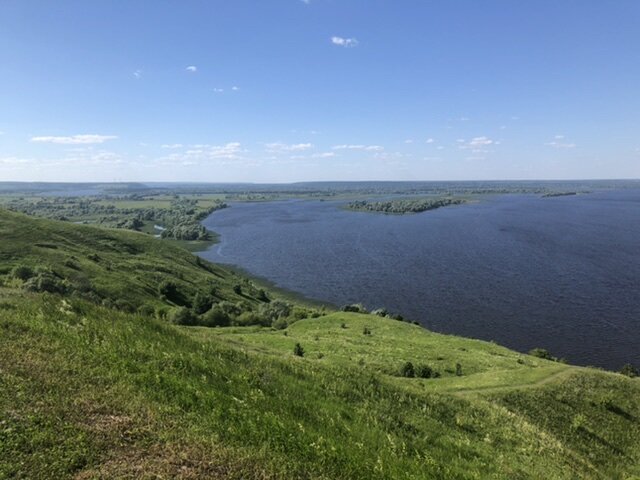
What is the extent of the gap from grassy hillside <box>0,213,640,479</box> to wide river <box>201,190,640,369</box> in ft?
169

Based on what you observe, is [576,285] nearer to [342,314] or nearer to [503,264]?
[503,264]

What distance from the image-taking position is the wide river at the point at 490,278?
81562 mm

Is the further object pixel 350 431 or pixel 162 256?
pixel 162 256

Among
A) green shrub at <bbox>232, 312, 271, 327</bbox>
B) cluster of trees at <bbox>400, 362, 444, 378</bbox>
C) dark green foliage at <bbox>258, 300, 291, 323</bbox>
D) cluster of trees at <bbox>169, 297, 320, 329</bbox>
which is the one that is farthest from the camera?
dark green foliage at <bbox>258, 300, 291, 323</bbox>

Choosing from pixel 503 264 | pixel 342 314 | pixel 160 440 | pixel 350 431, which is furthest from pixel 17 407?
pixel 503 264

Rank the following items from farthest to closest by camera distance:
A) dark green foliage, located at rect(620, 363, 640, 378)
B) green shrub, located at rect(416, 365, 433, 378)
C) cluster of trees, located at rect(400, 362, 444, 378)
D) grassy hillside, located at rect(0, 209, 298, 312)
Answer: grassy hillside, located at rect(0, 209, 298, 312)
dark green foliage, located at rect(620, 363, 640, 378)
green shrub, located at rect(416, 365, 433, 378)
cluster of trees, located at rect(400, 362, 444, 378)

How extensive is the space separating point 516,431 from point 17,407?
23673 millimetres

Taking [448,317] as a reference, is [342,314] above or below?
above

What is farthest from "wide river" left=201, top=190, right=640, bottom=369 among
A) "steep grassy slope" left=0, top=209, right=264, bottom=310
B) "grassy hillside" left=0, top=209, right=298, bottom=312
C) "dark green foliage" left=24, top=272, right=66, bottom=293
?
"dark green foliage" left=24, top=272, right=66, bottom=293

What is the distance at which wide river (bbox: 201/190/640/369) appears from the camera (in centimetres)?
8156

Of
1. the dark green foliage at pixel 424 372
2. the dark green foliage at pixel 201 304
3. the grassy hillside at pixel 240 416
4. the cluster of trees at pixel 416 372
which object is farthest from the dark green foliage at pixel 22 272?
the dark green foliage at pixel 424 372

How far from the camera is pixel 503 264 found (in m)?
129

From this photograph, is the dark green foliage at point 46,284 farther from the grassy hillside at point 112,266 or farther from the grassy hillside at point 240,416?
the grassy hillside at point 240,416

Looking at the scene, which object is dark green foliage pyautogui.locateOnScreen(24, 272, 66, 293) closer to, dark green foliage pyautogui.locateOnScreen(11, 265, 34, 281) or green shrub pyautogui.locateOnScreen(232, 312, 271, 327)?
dark green foliage pyautogui.locateOnScreen(11, 265, 34, 281)
